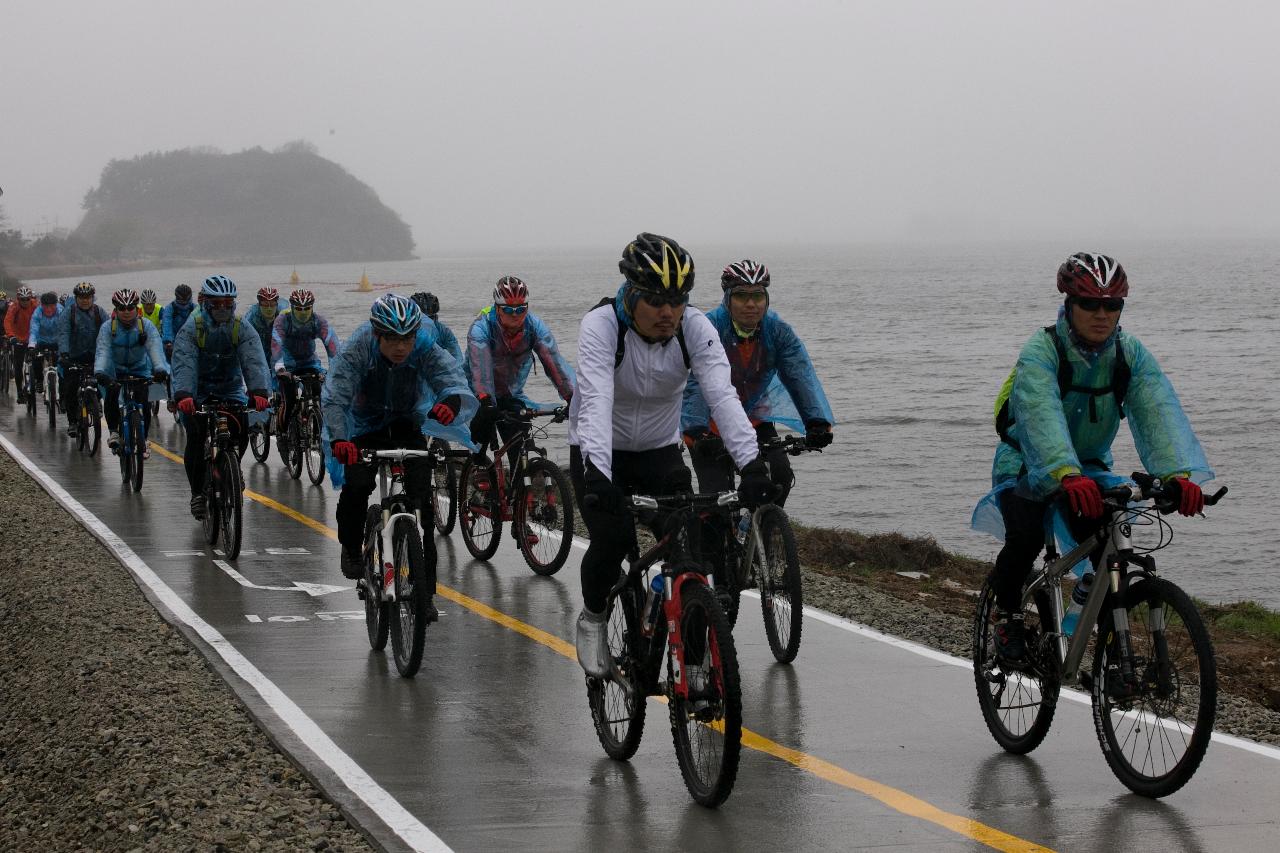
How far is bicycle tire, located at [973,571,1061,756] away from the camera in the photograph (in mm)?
6781

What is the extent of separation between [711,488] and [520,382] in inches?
158

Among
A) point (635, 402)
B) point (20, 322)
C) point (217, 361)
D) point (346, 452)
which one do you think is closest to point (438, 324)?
point (217, 361)

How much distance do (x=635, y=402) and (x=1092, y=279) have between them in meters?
1.95

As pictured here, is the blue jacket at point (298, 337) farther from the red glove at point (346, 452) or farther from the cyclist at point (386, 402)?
the red glove at point (346, 452)

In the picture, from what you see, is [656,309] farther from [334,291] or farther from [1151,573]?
[334,291]

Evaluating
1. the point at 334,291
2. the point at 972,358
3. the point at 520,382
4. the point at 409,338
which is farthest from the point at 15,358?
the point at 334,291

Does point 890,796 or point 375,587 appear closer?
point 890,796

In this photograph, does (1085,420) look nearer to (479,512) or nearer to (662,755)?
(662,755)

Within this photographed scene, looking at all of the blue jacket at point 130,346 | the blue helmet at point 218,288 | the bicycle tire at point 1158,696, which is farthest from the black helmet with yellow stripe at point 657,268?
the blue jacket at point 130,346

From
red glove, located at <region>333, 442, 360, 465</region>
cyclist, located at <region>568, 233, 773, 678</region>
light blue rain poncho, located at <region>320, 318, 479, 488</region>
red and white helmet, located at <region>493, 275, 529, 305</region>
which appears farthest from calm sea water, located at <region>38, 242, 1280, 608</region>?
cyclist, located at <region>568, 233, 773, 678</region>

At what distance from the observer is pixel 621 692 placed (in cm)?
680

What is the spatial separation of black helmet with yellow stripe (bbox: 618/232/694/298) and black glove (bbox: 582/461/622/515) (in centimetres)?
82

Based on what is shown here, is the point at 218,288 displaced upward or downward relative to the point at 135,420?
upward

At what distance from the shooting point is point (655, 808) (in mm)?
6297
